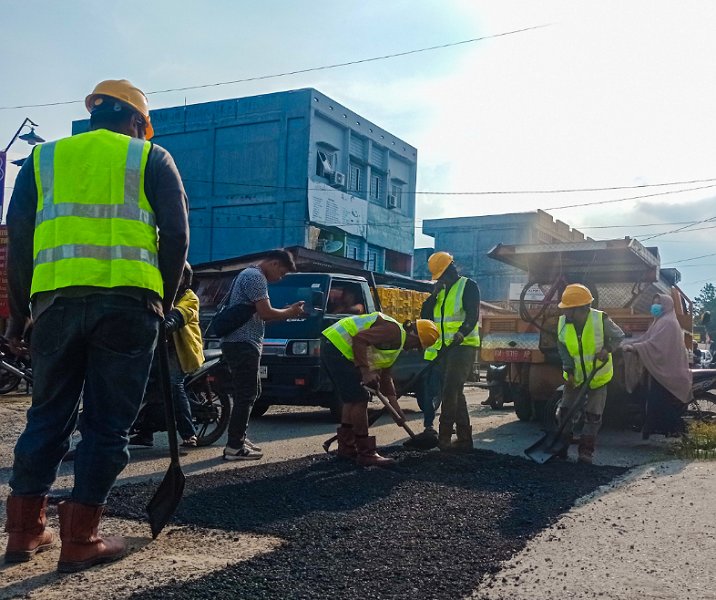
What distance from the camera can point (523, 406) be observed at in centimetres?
1067

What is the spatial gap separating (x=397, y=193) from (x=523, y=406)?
989 inches

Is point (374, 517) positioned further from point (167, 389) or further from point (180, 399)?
point (180, 399)

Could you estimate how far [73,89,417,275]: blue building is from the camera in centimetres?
2834

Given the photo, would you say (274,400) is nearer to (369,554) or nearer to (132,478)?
(132,478)

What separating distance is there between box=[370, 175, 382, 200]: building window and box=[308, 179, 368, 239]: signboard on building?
1.18 metres

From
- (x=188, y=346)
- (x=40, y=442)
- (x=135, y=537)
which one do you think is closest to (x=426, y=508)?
(x=135, y=537)

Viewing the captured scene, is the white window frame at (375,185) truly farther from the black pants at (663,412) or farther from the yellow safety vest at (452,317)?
the yellow safety vest at (452,317)

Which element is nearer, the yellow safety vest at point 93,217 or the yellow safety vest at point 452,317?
the yellow safety vest at point 93,217

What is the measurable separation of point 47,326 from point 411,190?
33111 millimetres

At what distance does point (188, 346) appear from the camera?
689 cm

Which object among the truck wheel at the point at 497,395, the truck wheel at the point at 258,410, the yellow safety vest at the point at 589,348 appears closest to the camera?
the yellow safety vest at the point at 589,348

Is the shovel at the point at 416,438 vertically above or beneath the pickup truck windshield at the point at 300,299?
beneath

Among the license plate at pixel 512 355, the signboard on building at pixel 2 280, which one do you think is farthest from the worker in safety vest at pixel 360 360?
the signboard on building at pixel 2 280

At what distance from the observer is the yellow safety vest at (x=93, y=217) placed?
3389 mm
